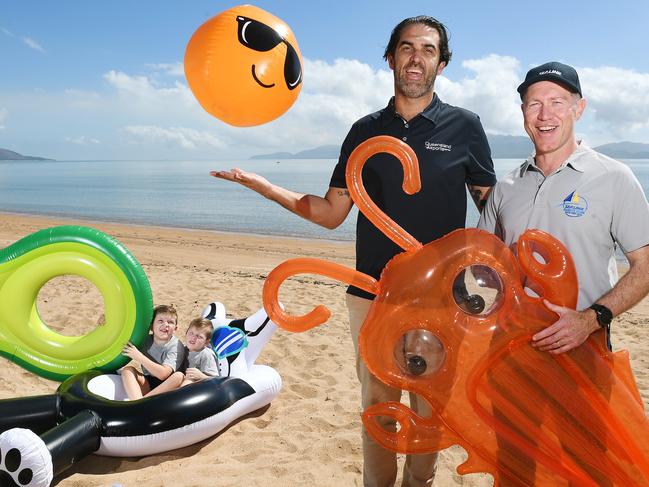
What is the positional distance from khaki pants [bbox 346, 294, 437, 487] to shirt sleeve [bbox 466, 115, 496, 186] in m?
0.78

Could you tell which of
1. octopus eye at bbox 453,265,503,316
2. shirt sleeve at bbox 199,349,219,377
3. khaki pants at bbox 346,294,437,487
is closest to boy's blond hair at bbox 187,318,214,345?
shirt sleeve at bbox 199,349,219,377

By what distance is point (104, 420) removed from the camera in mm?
3545

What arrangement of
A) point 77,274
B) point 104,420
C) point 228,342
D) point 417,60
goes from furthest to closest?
1. point 228,342
2. point 77,274
3. point 104,420
4. point 417,60

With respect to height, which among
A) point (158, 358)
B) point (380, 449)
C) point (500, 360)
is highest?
point (500, 360)

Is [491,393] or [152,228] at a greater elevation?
[491,393]

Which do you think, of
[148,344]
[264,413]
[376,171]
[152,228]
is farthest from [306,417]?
[152,228]

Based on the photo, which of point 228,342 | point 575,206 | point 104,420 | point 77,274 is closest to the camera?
point 575,206

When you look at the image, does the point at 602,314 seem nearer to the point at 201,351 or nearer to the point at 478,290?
the point at 478,290

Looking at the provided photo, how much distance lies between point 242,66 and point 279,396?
2.87 meters

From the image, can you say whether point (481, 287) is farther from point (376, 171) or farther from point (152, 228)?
point (152, 228)

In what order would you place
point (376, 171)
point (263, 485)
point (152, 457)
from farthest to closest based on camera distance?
point (152, 457)
point (263, 485)
point (376, 171)

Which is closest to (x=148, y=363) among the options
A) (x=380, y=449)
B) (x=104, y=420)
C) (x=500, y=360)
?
(x=104, y=420)

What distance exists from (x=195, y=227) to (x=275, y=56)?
56.9 feet

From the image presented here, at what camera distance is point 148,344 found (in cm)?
421
